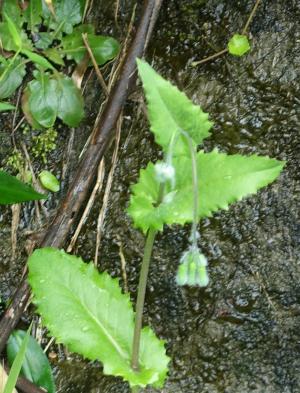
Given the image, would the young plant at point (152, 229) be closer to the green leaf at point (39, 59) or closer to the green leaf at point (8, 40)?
the green leaf at point (39, 59)

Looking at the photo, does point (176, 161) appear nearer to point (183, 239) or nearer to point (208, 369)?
point (183, 239)

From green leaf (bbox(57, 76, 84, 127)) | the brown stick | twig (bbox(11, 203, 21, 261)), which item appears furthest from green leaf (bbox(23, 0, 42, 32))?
twig (bbox(11, 203, 21, 261))

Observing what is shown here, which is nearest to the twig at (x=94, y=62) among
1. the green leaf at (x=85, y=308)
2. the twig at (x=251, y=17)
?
the twig at (x=251, y=17)

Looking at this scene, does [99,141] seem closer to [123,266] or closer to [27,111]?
[27,111]

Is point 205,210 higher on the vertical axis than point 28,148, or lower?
lower

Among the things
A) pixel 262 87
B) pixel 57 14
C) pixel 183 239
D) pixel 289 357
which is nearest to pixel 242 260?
pixel 183 239

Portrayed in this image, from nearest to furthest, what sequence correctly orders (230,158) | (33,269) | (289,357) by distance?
(230,158), (33,269), (289,357)

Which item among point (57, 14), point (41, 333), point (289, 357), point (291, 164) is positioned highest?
point (57, 14)

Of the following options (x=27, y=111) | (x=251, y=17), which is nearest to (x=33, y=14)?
(x=27, y=111)

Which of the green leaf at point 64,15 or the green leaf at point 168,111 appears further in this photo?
→ the green leaf at point 64,15
